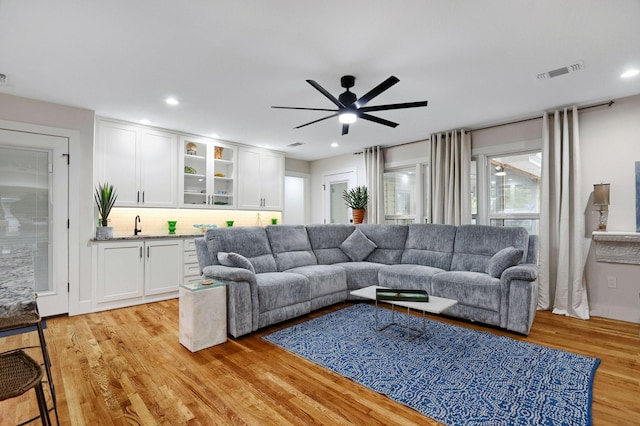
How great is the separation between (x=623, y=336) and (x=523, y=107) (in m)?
2.78

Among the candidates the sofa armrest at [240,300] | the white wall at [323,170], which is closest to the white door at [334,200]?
the white wall at [323,170]

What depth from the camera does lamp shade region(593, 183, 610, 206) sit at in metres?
3.63

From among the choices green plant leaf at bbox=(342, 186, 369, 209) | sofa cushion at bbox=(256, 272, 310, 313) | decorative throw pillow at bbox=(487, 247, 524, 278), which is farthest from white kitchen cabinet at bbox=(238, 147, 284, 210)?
decorative throw pillow at bbox=(487, 247, 524, 278)

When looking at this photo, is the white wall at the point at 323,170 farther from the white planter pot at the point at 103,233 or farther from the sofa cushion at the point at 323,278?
the white planter pot at the point at 103,233

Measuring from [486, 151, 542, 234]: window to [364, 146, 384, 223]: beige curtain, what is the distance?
6.28 feet

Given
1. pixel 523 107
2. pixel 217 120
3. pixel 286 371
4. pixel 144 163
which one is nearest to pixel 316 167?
pixel 217 120

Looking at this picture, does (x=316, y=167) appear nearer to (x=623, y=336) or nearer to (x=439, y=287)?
(x=439, y=287)

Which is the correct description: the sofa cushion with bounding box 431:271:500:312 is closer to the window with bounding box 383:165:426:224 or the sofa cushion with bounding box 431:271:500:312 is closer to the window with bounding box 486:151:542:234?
the window with bounding box 486:151:542:234

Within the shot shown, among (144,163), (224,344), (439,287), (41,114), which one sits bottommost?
(224,344)

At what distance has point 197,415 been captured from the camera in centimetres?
189

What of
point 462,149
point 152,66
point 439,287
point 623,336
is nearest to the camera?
→ point 152,66

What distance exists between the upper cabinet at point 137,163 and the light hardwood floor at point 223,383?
202 cm

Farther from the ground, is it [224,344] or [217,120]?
[217,120]

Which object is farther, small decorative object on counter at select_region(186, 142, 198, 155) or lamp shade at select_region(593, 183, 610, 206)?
small decorative object on counter at select_region(186, 142, 198, 155)
